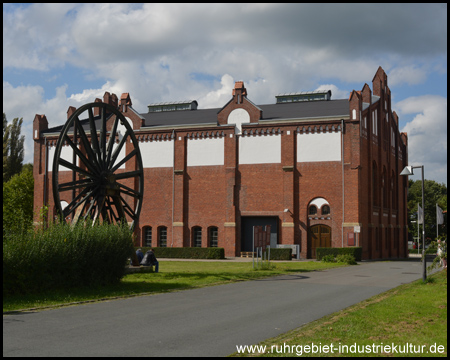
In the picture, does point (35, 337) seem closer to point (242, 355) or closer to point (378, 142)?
point (242, 355)

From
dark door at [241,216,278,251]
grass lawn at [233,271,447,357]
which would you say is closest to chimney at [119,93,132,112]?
dark door at [241,216,278,251]

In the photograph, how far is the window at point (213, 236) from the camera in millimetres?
46812

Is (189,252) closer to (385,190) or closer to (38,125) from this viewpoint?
(385,190)

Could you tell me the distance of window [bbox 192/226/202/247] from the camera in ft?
155

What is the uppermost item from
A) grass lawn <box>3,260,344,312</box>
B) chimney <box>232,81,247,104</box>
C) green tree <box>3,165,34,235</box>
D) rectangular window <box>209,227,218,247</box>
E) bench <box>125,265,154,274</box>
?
chimney <box>232,81,247,104</box>

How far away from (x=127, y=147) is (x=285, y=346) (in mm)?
42920

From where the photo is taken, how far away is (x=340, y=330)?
1022cm

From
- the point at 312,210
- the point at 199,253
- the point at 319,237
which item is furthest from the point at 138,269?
the point at 312,210

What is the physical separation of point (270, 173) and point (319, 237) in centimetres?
659

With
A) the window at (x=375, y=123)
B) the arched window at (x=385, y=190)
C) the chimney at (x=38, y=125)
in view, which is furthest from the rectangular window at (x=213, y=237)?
the chimney at (x=38, y=125)

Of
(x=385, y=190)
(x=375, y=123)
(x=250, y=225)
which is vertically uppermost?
(x=375, y=123)

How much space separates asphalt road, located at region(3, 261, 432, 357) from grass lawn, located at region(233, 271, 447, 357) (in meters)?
0.60

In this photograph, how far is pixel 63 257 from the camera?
16.6m

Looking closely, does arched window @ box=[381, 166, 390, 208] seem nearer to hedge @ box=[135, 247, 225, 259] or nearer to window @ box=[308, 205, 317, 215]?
window @ box=[308, 205, 317, 215]
